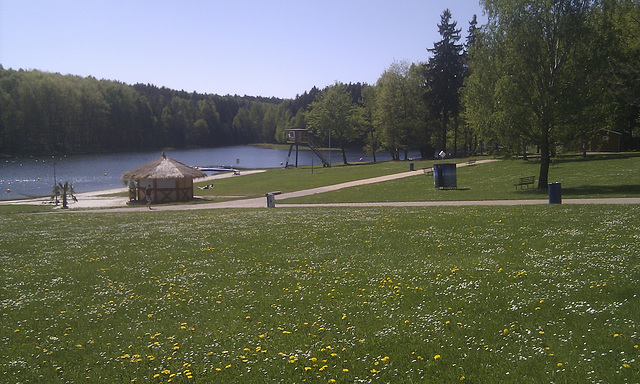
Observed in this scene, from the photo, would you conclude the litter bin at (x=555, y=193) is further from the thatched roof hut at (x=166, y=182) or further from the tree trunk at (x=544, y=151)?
the thatched roof hut at (x=166, y=182)

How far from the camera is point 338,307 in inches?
367

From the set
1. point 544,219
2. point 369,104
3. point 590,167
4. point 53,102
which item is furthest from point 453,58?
point 53,102

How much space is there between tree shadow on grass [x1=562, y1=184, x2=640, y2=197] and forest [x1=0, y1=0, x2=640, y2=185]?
2.89 metres

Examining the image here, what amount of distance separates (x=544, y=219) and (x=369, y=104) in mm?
86676

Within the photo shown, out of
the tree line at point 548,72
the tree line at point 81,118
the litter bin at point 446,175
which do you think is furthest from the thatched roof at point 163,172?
the tree line at point 81,118

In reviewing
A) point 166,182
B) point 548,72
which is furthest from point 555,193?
point 166,182

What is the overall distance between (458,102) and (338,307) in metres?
74.4

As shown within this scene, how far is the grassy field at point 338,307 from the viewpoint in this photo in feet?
22.9

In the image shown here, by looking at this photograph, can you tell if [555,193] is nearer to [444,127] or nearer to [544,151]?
[544,151]

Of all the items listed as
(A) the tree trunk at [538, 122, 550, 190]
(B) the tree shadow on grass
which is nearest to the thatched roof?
(A) the tree trunk at [538, 122, 550, 190]

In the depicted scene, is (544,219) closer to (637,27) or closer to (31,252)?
(31,252)

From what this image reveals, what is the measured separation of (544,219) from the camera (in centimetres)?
1712

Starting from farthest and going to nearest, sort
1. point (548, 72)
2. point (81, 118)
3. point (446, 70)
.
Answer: point (81, 118) < point (446, 70) < point (548, 72)

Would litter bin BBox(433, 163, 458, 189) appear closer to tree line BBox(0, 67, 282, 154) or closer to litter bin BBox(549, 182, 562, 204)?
litter bin BBox(549, 182, 562, 204)
